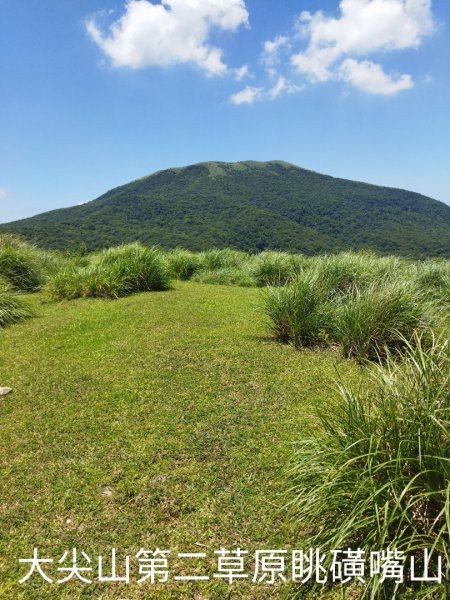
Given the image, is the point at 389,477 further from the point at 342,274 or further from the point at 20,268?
the point at 20,268

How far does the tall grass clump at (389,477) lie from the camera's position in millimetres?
1901

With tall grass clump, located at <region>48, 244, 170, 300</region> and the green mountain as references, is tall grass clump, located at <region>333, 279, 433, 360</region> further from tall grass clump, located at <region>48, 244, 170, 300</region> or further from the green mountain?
the green mountain

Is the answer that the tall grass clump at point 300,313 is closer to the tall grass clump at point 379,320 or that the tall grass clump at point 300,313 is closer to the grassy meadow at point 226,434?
the grassy meadow at point 226,434

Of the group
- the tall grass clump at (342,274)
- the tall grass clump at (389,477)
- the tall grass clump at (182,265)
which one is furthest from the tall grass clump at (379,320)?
the tall grass clump at (182,265)

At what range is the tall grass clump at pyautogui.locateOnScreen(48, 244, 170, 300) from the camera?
887 centimetres

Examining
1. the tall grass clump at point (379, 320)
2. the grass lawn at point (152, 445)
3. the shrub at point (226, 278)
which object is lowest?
the grass lawn at point (152, 445)

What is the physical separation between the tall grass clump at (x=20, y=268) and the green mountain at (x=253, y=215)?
18.0 m

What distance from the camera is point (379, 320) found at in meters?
4.95

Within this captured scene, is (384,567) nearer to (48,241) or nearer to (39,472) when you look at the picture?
(39,472)

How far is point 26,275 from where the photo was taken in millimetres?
9914

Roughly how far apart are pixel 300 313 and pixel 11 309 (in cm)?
484

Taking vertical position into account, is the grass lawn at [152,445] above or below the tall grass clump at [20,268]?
below

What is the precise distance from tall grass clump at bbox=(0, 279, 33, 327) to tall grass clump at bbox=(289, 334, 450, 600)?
5940 millimetres

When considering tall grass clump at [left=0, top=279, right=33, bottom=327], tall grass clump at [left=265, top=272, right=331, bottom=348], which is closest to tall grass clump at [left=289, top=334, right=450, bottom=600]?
tall grass clump at [left=265, top=272, right=331, bottom=348]
